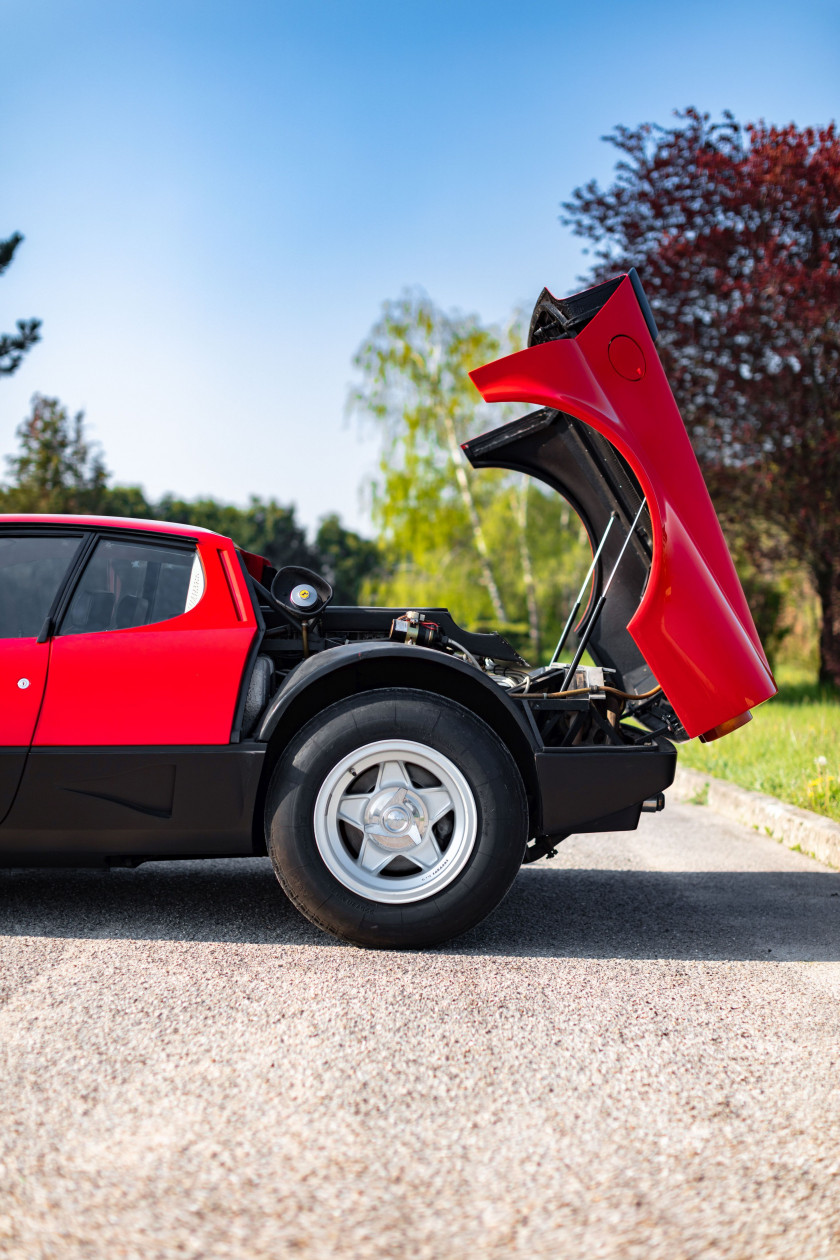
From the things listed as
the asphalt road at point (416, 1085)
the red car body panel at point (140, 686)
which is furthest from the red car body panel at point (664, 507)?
the red car body panel at point (140, 686)

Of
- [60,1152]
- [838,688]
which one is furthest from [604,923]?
[838,688]

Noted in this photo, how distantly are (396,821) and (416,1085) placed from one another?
Result: 3.93ft

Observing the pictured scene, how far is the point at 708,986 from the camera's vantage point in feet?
10.8

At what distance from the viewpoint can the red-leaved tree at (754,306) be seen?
39.0 feet

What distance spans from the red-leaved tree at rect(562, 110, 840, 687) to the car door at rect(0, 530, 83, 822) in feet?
33.3

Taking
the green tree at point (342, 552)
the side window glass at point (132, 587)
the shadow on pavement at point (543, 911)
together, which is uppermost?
the green tree at point (342, 552)

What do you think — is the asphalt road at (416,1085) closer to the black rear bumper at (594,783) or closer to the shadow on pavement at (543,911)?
the shadow on pavement at (543,911)

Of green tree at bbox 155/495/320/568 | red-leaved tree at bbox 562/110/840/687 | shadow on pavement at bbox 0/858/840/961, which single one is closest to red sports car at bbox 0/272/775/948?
shadow on pavement at bbox 0/858/840/961

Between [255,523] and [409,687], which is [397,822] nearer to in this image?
[409,687]

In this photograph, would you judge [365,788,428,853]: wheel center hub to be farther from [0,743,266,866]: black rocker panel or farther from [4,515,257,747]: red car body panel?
[4,515,257,747]: red car body panel

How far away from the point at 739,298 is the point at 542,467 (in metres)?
9.22

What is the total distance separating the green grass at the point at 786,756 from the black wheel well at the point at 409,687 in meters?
2.87

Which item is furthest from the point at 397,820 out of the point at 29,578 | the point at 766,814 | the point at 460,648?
the point at 766,814

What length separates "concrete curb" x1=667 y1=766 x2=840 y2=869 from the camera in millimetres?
5469
